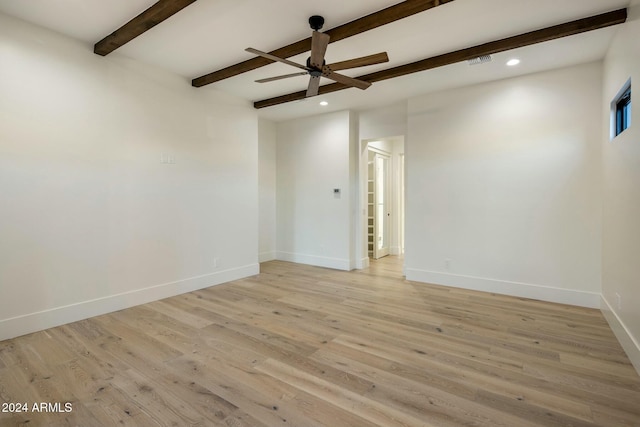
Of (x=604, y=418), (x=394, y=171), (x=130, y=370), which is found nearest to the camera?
(x=604, y=418)

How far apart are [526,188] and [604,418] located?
2.86 metres

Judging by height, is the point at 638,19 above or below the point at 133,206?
above

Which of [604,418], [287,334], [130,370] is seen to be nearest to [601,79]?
[604,418]

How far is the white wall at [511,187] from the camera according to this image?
372 cm

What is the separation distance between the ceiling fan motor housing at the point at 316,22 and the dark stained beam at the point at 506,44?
134cm

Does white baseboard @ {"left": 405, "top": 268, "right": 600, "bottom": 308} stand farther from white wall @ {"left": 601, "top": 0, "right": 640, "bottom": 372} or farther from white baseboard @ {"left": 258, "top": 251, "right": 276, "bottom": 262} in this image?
white baseboard @ {"left": 258, "top": 251, "right": 276, "bottom": 262}

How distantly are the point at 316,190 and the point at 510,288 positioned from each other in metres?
3.51

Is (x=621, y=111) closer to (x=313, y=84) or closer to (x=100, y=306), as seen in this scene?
(x=313, y=84)

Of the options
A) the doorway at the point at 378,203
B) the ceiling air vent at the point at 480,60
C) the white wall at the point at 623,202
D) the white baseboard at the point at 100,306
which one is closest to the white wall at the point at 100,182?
the white baseboard at the point at 100,306

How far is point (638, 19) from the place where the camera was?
2400mm

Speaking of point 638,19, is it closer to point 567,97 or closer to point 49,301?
point 567,97

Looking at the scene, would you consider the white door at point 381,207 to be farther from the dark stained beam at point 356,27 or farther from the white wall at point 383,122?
the dark stained beam at point 356,27

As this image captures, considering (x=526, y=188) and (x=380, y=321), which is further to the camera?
(x=526, y=188)

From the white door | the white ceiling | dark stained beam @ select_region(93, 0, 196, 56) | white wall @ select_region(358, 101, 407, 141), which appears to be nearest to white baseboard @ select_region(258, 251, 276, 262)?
the white door
